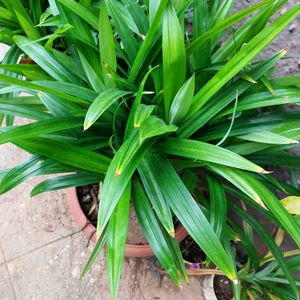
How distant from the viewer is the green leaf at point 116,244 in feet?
A: 2.16

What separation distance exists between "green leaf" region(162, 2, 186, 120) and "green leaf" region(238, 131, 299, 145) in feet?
0.62

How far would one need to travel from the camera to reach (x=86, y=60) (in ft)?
2.79

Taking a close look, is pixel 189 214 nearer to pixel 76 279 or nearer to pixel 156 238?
pixel 156 238

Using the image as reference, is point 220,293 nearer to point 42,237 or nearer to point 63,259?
point 63,259

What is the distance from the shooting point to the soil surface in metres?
1.09

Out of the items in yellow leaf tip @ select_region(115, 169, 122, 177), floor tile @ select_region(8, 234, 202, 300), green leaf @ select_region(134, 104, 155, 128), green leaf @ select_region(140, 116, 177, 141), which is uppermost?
green leaf @ select_region(134, 104, 155, 128)

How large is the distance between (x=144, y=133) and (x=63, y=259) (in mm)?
865

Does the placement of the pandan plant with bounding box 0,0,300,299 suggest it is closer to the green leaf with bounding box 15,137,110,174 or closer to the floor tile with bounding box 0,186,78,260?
the green leaf with bounding box 15,137,110,174

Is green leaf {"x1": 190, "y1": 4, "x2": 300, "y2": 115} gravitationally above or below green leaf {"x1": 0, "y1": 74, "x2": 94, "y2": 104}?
above

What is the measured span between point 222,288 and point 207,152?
0.69 m

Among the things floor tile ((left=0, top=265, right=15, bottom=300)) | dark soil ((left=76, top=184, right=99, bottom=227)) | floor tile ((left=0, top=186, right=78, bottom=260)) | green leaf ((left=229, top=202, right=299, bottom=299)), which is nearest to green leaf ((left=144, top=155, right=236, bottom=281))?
green leaf ((left=229, top=202, right=299, bottom=299))

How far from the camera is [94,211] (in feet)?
3.78

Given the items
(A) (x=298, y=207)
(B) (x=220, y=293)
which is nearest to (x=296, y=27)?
(A) (x=298, y=207)

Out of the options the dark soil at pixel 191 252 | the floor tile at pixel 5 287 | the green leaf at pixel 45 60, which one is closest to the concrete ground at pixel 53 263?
the floor tile at pixel 5 287
